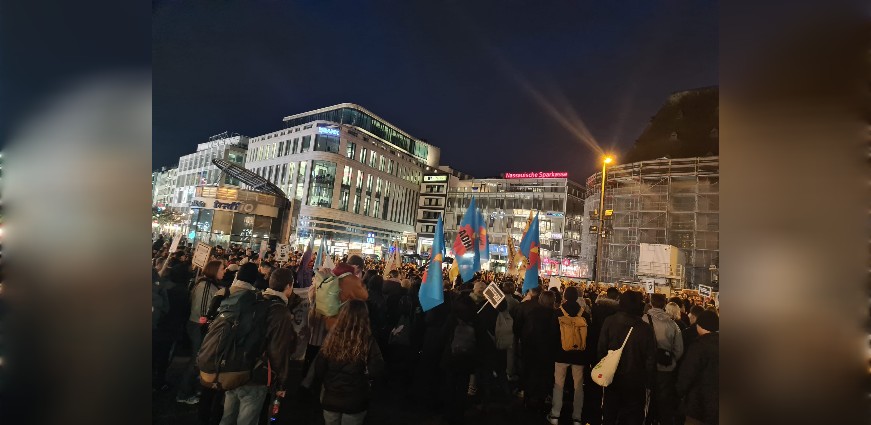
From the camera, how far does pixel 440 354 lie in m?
6.89

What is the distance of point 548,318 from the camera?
7199 mm

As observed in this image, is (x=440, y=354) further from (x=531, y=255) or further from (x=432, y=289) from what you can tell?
(x=531, y=255)

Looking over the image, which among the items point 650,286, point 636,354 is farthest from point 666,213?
point 636,354

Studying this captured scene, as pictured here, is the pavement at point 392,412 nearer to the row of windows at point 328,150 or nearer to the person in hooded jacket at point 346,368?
the person in hooded jacket at point 346,368

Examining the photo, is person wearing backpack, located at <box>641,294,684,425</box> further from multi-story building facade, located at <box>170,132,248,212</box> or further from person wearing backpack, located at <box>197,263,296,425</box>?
multi-story building facade, located at <box>170,132,248,212</box>

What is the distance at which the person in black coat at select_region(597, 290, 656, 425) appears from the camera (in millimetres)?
5547

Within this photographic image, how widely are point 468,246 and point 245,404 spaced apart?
782 centimetres

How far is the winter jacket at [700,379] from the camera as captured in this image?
4734 mm
